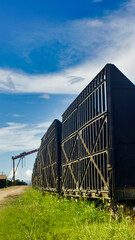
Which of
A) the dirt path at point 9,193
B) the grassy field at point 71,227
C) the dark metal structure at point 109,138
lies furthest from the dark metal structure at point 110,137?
the dirt path at point 9,193

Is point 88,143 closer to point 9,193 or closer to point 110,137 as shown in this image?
point 110,137

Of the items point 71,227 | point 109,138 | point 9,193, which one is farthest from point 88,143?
point 9,193

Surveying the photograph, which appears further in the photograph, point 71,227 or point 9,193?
point 9,193

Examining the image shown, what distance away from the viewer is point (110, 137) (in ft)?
34.2

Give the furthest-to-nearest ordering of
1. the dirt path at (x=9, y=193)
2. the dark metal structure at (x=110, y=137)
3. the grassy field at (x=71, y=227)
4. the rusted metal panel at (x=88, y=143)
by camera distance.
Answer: the dirt path at (x=9, y=193) < the rusted metal panel at (x=88, y=143) < the dark metal structure at (x=110, y=137) < the grassy field at (x=71, y=227)

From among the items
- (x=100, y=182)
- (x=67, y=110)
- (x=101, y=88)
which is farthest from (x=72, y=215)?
(x=67, y=110)

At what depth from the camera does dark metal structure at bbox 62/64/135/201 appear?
1036cm

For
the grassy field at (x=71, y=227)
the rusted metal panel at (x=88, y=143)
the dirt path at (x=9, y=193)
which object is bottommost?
the dirt path at (x=9, y=193)

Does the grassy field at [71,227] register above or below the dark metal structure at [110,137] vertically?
below

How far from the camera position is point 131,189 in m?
10.3

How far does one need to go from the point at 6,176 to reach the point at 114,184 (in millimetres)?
68158

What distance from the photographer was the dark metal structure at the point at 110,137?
34.0 feet

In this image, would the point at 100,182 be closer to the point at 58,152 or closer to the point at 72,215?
the point at 72,215

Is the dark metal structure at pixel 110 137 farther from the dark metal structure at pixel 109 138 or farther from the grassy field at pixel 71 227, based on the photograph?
the grassy field at pixel 71 227
